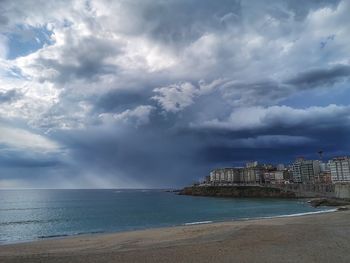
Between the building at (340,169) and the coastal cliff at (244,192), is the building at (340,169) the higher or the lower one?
the higher one

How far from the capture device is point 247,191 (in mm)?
162000

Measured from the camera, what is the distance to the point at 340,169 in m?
190

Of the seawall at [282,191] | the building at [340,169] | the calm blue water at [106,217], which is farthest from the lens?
the building at [340,169]

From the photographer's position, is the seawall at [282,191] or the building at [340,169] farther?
the building at [340,169]

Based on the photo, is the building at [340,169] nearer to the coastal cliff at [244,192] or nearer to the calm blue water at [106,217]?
the coastal cliff at [244,192]

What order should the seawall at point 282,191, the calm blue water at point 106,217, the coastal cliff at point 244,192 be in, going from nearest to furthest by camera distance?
the calm blue water at point 106,217
the seawall at point 282,191
the coastal cliff at point 244,192

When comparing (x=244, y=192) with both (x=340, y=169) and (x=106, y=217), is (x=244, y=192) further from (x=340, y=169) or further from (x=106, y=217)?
(x=106, y=217)

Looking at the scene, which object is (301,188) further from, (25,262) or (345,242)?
(25,262)

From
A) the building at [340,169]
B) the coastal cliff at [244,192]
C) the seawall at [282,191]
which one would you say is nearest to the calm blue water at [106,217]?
the seawall at [282,191]

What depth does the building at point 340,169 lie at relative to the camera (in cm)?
18564

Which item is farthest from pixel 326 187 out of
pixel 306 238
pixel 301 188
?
pixel 306 238

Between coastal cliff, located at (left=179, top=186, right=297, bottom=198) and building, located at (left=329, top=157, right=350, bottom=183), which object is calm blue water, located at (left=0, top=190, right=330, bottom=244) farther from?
building, located at (left=329, top=157, right=350, bottom=183)

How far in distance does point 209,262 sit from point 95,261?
20.1ft

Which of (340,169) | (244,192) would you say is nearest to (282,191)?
(244,192)
